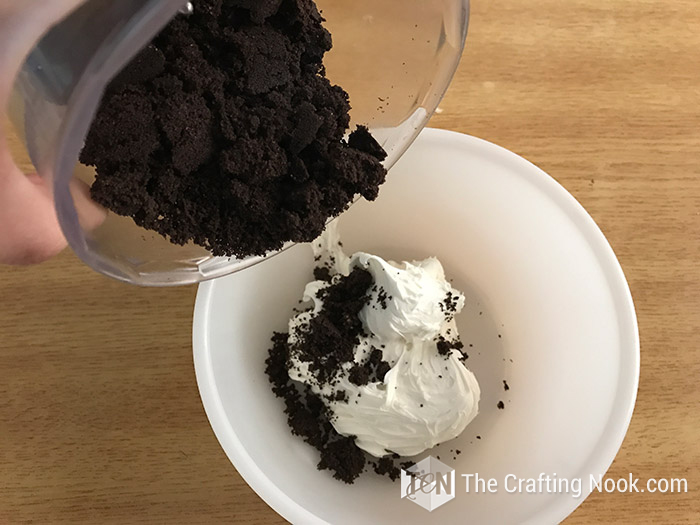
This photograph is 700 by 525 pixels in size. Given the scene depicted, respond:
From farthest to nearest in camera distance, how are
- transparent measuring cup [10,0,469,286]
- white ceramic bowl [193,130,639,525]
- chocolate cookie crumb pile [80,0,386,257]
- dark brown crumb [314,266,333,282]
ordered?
dark brown crumb [314,266,333,282], white ceramic bowl [193,130,639,525], chocolate cookie crumb pile [80,0,386,257], transparent measuring cup [10,0,469,286]

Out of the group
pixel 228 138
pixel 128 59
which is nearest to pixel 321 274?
pixel 228 138

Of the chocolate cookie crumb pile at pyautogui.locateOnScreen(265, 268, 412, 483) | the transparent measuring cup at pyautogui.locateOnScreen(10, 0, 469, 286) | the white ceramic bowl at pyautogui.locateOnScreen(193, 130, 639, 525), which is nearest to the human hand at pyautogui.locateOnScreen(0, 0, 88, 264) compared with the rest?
the transparent measuring cup at pyautogui.locateOnScreen(10, 0, 469, 286)

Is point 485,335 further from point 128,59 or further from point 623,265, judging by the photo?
point 128,59

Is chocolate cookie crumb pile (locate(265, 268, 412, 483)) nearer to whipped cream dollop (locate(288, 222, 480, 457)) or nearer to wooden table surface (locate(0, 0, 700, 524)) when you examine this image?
whipped cream dollop (locate(288, 222, 480, 457))

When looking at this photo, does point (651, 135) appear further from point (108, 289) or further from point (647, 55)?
point (108, 289)

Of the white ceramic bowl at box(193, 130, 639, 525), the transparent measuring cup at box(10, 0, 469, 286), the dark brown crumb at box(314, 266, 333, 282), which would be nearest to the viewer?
the transparent measuring cup at box(10, 0, 469, 286)

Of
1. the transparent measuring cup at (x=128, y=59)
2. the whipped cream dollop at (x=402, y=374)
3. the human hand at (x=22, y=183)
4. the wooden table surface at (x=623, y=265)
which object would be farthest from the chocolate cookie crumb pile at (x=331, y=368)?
the human hand at (x=22, y=183)
